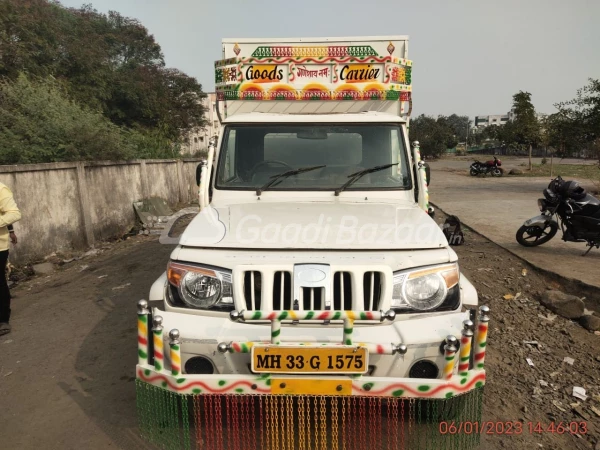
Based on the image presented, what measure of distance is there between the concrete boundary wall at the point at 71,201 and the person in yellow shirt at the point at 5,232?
2.68 metres

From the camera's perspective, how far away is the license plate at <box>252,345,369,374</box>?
2340 mm

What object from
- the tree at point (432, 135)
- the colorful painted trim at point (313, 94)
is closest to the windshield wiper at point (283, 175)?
the colorful painted trim at point (313, 94)

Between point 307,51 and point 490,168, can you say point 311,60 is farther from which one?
point 490,168

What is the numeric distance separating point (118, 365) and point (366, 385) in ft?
8.41

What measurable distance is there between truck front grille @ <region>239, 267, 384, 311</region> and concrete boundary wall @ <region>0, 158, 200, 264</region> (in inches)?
246

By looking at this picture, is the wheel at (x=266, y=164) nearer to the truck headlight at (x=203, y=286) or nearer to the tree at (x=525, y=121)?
the truck headlight at (x=203, y=286)

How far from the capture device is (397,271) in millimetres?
2686

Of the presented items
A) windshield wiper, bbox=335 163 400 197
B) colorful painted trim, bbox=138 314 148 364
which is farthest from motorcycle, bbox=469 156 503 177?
colorful painted trim, bbox=138 314 148 364

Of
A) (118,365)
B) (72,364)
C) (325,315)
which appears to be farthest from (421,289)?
(72,364)

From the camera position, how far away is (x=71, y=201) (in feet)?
29.1

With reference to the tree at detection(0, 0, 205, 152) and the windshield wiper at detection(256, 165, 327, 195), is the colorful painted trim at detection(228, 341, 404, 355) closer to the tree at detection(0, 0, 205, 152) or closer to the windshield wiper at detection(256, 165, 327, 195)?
the windshield wiper at detection(256, 165, 327, 195)

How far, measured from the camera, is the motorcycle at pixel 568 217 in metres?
7.28
